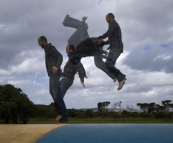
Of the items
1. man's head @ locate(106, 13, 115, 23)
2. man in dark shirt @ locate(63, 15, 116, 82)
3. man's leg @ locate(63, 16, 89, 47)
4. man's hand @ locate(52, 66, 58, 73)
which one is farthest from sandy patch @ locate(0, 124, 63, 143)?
man's head @ locate(106, 13, 115, 23)

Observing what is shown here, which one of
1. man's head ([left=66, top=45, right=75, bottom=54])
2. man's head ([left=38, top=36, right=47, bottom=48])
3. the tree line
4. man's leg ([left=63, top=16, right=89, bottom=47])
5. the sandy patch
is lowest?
the sandy patch

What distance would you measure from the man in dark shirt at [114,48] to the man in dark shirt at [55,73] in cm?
160

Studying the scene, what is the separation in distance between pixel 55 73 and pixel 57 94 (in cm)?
67

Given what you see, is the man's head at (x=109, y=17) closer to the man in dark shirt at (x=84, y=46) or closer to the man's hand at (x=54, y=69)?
the man in dark shirt at (x=84, y=46)

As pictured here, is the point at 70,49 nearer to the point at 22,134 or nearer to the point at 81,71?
the point at 81,71

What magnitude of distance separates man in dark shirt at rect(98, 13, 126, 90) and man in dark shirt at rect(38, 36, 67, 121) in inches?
62.9

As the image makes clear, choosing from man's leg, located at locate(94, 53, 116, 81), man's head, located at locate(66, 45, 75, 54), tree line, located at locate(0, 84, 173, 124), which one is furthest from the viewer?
tree line, located at locate(0, 84, 173, 124)

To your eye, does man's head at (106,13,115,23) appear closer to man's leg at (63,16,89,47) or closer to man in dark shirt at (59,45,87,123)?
man's leg at (63,16,89,47)

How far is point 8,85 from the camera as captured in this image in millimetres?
19312

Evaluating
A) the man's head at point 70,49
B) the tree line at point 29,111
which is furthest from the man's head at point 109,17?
the tree line at point 29,111

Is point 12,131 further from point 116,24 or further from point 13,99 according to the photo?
point 13,99

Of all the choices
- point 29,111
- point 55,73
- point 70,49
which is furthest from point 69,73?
point 29,111

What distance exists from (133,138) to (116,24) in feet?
17.3

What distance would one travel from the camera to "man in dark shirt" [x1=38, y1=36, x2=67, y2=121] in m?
9.84
